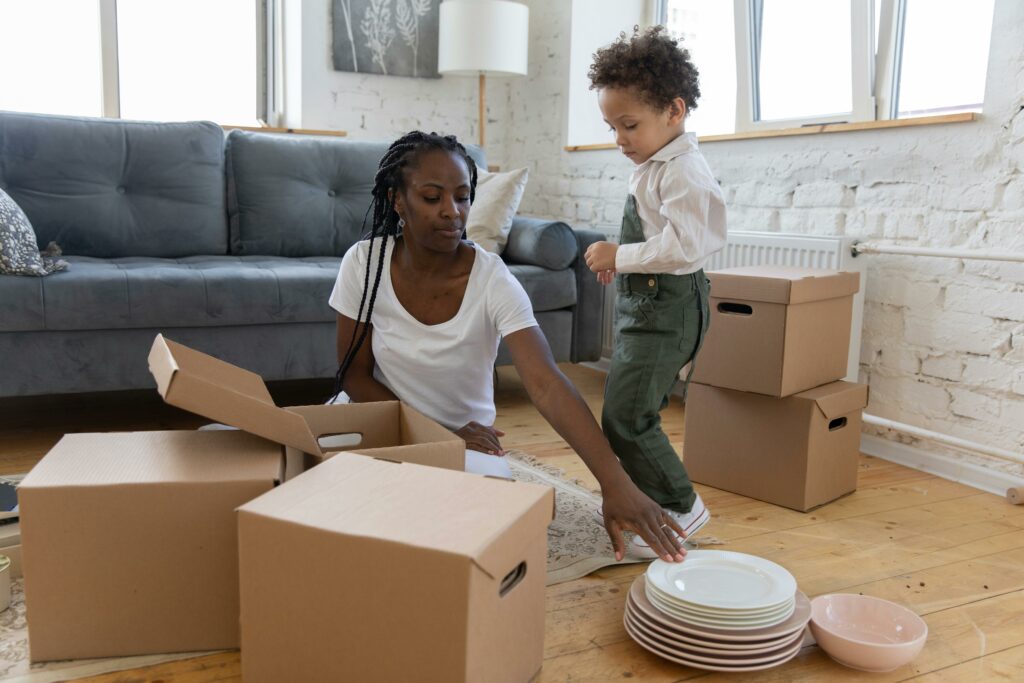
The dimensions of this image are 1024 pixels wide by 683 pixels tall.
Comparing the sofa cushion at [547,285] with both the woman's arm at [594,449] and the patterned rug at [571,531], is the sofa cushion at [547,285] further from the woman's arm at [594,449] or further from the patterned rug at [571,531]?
the woman's arm at [594,449]

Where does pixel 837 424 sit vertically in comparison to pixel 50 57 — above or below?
below

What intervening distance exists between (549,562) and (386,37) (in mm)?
2944

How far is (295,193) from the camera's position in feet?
10.6

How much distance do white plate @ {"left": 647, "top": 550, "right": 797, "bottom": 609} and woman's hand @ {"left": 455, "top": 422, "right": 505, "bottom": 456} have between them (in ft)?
1.31

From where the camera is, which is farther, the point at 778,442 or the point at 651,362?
the point at 778,442

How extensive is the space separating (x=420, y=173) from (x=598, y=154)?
216 cm

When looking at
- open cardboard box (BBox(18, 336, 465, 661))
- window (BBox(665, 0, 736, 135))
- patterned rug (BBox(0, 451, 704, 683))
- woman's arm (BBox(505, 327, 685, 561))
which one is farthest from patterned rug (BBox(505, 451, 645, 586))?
window (BBox(665, 0, 736, 135))

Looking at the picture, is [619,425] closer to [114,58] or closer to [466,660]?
[466,660]

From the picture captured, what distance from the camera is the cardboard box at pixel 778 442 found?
210cm

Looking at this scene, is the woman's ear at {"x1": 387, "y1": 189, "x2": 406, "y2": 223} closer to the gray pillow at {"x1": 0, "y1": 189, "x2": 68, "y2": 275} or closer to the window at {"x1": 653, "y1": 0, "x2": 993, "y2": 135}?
the gray pillow at {"x1": 0, "y1": 189, "x2": 68, "y2": 275}

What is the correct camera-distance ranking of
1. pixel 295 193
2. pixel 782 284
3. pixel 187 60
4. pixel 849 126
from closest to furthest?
pixel 782 284
pixel 849 126
pixel 295 193
pixel 187 60

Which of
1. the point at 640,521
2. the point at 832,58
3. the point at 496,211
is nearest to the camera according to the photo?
the point at 640,521

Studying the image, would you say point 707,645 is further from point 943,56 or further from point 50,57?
point 50,57

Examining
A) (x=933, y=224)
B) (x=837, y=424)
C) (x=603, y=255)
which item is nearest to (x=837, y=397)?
(x=837, y=424)
